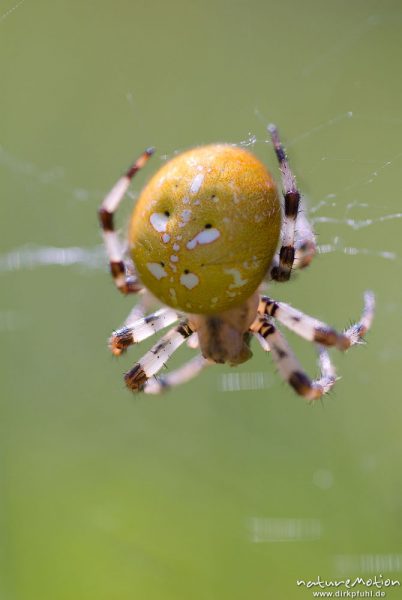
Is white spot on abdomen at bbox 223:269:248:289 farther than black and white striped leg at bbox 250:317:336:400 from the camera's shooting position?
No

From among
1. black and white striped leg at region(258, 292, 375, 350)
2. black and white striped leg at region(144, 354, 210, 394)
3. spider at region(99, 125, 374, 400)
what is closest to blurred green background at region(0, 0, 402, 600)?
black and white striped leg at region(144, 354, 210, 394)

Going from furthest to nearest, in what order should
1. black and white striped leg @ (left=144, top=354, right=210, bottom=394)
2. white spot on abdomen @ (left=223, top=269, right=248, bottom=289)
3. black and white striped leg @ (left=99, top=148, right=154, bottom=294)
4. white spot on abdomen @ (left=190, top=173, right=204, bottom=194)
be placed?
black and white striped leg @ (left=144, top=354, right=210, bottom=394)
black and white striped leg @ (left=99, top=148, right=154, bottom=294)
white spot on abdomen @ (left=223, top=269, right=248, bottom=289)
white spot on abdomen @ (left=190, top=173, right=204, bottom=194)

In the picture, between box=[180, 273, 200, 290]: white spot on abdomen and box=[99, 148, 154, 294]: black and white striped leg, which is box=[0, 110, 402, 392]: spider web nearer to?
box=[99, 148, 154, 294]: black and white striped leg

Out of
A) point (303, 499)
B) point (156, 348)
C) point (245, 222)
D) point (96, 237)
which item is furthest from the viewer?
point (96, 237)

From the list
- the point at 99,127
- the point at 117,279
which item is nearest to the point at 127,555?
the point at 117,279

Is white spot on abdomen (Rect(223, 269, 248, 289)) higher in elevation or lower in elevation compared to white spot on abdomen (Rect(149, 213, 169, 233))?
lower

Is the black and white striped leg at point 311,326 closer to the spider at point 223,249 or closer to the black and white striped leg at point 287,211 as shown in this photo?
the spider at point 223,249

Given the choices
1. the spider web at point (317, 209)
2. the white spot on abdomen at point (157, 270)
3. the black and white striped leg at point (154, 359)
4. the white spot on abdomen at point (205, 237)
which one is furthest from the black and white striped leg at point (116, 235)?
the spider web at point (317, 209)

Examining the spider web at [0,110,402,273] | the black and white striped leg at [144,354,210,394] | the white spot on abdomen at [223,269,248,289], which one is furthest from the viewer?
the spider web at [0,110,402,273]

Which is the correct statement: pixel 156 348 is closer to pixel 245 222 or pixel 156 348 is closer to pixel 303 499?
pixel 245 222
